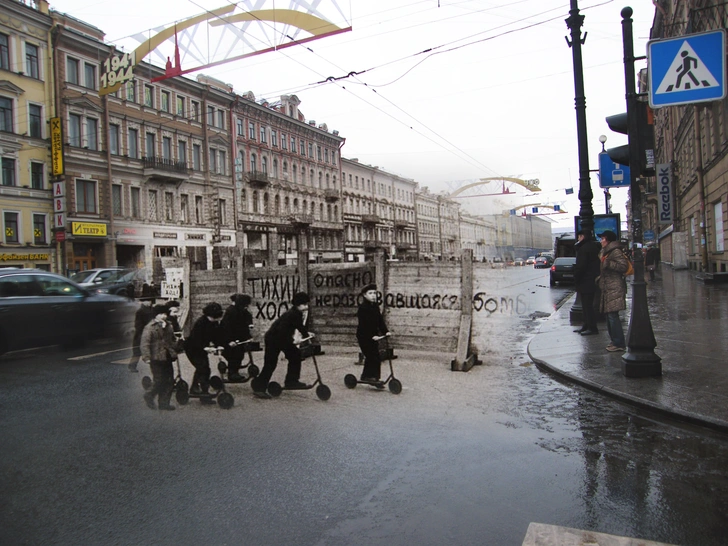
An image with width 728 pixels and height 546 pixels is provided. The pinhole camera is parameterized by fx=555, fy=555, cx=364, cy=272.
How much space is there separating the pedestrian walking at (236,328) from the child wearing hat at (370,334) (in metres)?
1.64

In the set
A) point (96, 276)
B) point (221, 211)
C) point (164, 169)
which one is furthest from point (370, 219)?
point (96, 276)

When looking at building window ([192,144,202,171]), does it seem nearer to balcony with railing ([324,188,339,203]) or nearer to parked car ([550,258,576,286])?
balcony with railing ([324,188,339,203])

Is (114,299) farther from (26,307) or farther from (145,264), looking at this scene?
(145,264)

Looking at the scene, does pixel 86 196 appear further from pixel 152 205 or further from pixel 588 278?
pixel 588 278

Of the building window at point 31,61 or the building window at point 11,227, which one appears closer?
the building window at point 11,227

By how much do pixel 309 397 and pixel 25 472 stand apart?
130 inches

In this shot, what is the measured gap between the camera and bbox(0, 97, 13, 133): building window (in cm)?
2997

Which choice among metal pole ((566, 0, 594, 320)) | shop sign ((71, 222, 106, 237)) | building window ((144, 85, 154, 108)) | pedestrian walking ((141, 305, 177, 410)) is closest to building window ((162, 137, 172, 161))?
building window ((144, 85, 154, 108))

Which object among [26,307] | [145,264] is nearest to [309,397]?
[26,307]

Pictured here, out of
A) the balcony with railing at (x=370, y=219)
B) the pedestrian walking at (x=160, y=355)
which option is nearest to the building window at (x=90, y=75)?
the pedestrian walking at (x=160, y=355)

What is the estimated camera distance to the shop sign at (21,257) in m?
29.0

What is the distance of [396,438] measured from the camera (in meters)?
5.25

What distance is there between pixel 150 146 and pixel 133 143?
1457 mm

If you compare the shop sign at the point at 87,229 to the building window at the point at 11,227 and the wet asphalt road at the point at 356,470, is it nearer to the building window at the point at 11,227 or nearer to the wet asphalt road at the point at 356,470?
the building window at the point at 11,227
